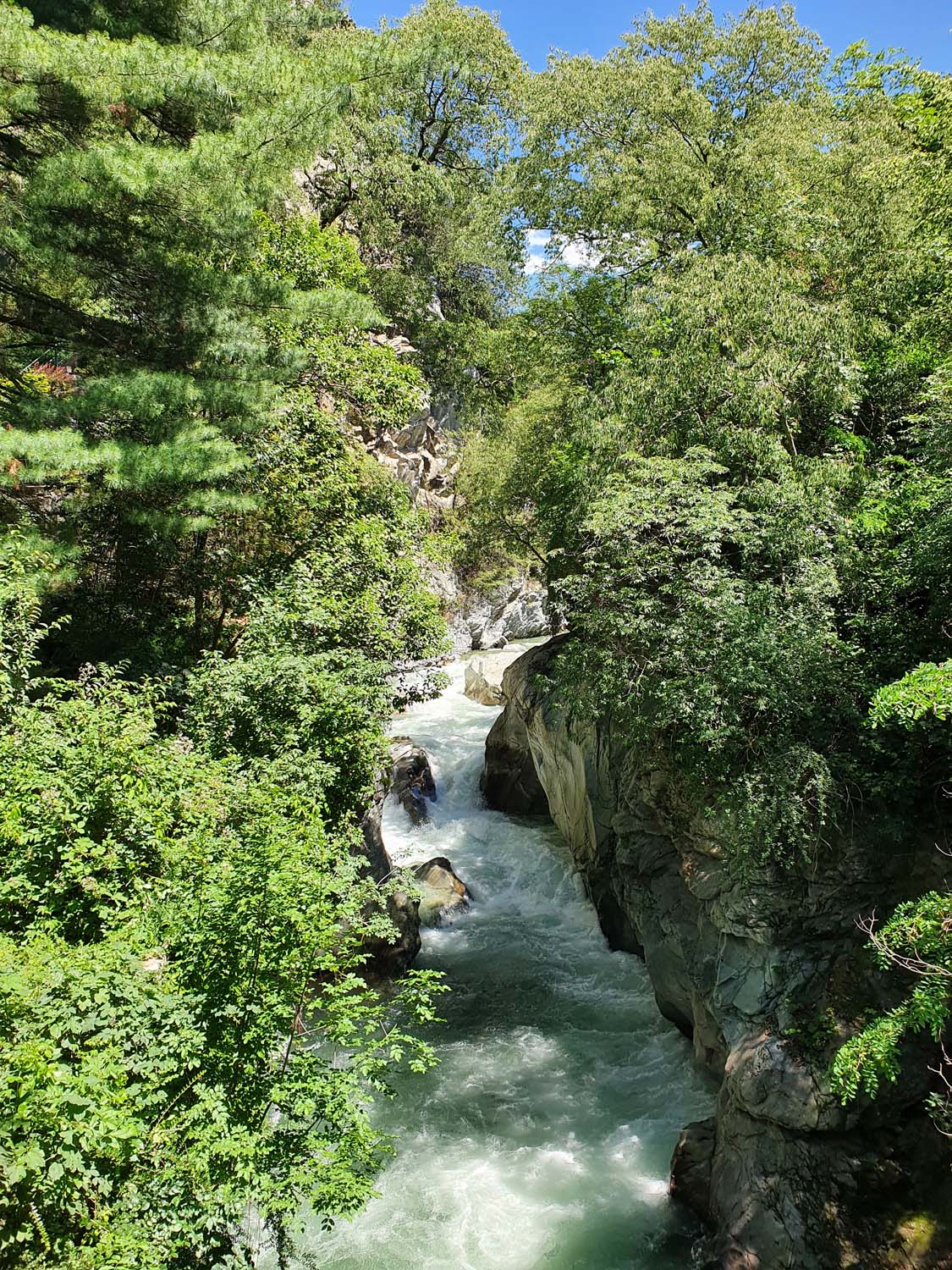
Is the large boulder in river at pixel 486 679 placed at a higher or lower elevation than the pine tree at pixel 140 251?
lower

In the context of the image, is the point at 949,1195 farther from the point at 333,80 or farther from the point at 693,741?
the point at 333,80

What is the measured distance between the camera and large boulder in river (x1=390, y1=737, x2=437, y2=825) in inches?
661

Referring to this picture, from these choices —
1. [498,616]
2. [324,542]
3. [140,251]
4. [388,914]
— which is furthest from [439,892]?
[498,616]

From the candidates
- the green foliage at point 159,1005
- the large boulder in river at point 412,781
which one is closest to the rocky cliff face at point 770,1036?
the green foliage at point 159,1005

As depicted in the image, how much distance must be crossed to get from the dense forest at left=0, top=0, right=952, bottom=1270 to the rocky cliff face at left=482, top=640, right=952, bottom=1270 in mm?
495

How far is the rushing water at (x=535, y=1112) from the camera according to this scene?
23.7ft

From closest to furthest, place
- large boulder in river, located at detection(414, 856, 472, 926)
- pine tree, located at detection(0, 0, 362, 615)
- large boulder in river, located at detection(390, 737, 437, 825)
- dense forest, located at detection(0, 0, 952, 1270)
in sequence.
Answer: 1. dense forest, located at detection(0, 0, 952, 1270)
2. pine tree, located at detection(0, 0, 362, 615)
3. large boulder in river, located at detection(414, 856, 472, 926)
4. large boulder in river, located at detection(390, 737, 437, 825)

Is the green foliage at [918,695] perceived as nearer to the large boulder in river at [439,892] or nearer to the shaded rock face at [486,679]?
the large boulder in river at [439,892]

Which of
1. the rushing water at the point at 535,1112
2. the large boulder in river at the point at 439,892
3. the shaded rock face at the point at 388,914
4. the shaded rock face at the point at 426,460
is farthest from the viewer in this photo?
the shaded rock face at the point at 426,460

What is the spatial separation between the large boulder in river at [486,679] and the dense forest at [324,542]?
758cm

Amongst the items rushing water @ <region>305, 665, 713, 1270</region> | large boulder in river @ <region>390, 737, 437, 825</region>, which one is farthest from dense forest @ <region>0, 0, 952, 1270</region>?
large boulder in river @ <region>390, 737, 437, 825</region>

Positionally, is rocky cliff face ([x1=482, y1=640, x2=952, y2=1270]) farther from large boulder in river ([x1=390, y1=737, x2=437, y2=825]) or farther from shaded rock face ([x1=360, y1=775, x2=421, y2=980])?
large boulder in river ([x1=390, y1=737, x2=437, y2=825])

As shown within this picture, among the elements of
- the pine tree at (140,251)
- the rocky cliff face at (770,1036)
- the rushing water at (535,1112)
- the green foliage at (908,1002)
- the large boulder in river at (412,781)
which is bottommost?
the rushing water at (535,1112)

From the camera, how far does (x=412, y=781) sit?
17125 millimetres
